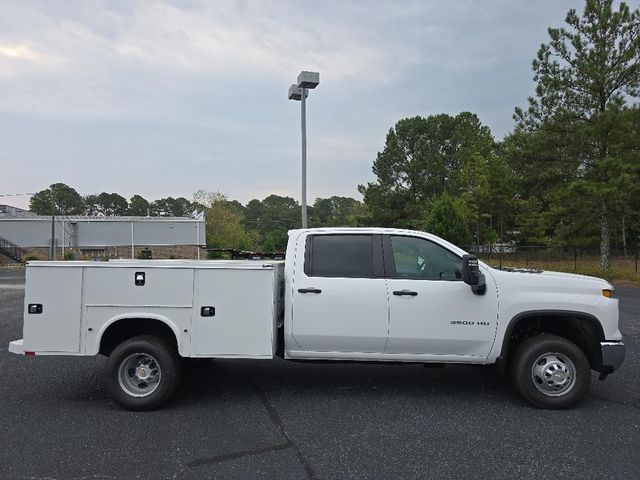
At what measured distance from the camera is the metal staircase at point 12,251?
49.8 metres

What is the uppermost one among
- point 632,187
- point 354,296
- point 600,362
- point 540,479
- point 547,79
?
point 547,79

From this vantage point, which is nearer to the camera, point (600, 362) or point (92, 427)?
point (92, 427)

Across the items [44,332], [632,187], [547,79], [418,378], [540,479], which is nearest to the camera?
[540,479]

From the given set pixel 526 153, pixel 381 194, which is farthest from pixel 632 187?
pixel 381 194

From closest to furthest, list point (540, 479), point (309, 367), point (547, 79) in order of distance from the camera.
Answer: point (540, 479)
point (309, 367)
point (547, 79)

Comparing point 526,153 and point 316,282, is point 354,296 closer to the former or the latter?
point 316,282

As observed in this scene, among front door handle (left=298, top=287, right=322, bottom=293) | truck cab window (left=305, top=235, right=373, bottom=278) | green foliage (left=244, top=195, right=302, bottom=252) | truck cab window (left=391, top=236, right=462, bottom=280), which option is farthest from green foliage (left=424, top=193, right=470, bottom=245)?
green foliage (left=244, top=195, right=302, bottom=252)

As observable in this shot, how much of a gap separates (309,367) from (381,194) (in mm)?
48413

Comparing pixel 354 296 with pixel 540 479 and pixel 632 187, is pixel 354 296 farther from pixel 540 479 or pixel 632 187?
pixel 632 187

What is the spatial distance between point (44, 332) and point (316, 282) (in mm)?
2800

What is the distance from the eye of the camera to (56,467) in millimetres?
3941

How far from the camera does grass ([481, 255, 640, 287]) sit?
21.8 metres

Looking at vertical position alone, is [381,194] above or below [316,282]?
above

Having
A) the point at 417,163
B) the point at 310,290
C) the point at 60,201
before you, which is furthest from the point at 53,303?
the point at 60,201
